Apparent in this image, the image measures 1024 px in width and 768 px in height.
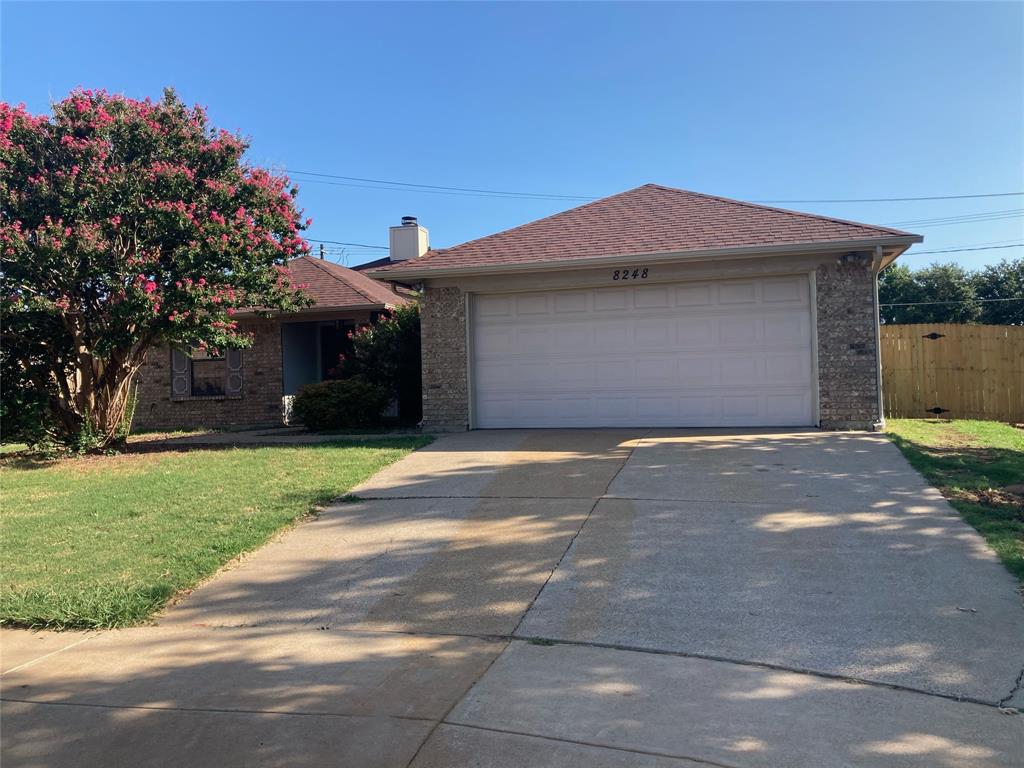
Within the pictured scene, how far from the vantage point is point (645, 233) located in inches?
522

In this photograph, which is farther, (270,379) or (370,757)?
(270,379)

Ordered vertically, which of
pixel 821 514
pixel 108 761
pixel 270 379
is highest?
pixel 270 379

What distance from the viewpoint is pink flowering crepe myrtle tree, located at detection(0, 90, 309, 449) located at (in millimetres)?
10828

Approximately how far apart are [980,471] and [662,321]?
5251 millimetres

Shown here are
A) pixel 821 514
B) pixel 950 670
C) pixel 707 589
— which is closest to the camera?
pixel 950 670

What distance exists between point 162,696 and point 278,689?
638 millimetres

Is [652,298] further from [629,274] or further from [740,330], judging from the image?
[740,330]

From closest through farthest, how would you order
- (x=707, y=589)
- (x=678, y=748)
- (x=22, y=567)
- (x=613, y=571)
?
(x=678, y=748), (x=707, y=589), (x=613, y=571), (x=22, y=567)

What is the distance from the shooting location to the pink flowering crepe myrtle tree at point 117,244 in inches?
426

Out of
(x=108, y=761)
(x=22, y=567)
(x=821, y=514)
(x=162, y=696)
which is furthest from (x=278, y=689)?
(x=821, y=514)

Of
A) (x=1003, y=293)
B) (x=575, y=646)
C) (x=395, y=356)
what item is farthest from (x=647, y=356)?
(x=1003, y=293)

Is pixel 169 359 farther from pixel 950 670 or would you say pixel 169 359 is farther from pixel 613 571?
pixel 950 670

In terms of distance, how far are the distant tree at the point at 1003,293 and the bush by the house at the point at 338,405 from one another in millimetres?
30305

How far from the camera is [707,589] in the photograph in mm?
5582
